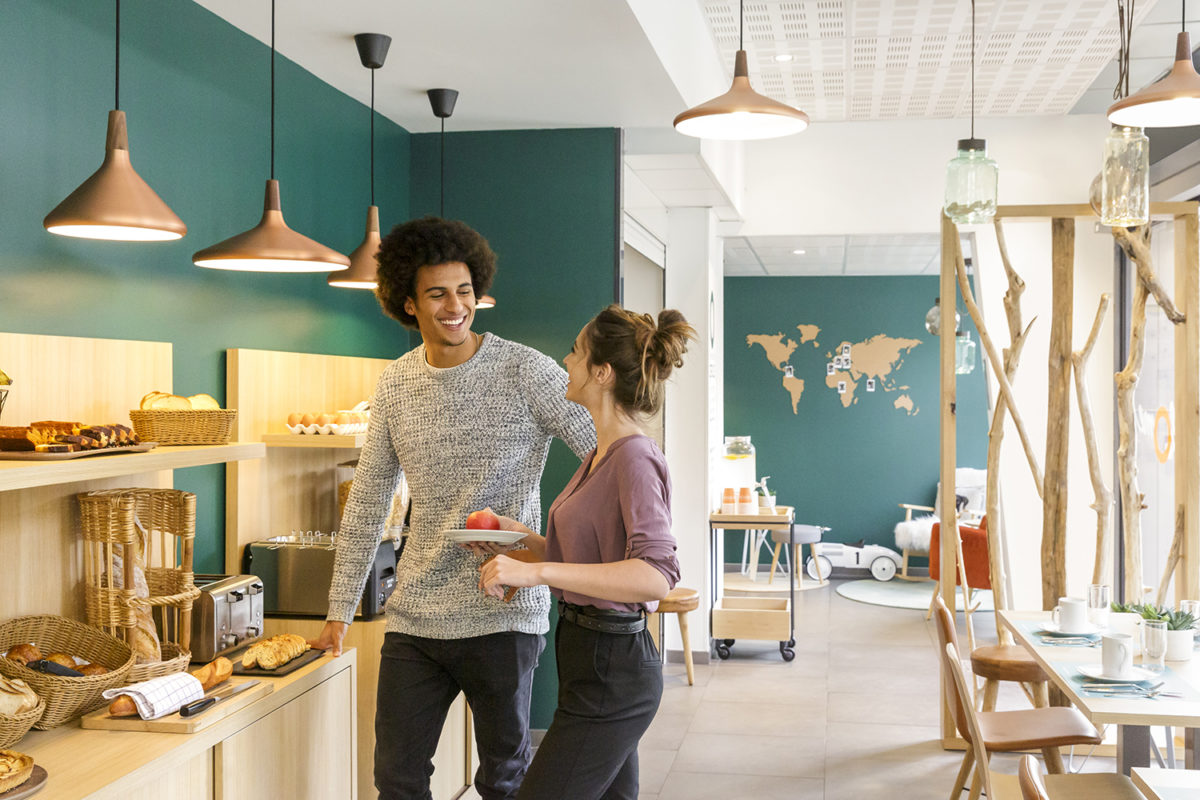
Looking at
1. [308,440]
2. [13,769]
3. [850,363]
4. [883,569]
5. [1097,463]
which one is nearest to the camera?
[13,769]

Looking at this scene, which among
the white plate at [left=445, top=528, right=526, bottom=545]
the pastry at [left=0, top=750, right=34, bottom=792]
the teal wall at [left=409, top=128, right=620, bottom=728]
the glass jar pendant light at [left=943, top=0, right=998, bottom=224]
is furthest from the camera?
the teal wall at [left=409, top=128, right=620, bottom=728]

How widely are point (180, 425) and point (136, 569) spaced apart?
1.15 feet

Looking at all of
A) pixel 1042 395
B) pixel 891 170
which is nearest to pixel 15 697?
pixel 1042 395

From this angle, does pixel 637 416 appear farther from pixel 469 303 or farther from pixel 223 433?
pixel 223 433

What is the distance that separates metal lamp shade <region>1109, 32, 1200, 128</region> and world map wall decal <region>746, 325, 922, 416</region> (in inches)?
302

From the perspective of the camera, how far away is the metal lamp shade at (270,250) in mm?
2523

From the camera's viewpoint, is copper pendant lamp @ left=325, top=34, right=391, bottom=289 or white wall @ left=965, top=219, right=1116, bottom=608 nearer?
copper pendant lamp @ left=325, top=34, right=391, bottom=289

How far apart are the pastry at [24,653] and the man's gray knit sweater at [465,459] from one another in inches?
25.8

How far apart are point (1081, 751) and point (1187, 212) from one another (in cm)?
224

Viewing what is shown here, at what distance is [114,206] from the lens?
2045 mm

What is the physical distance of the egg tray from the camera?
3312mm

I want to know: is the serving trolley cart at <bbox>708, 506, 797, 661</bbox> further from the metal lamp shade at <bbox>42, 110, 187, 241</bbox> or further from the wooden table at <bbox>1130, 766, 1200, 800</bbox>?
the metal lamp shade at <bbox>42, 110, 187, 241</bbox>

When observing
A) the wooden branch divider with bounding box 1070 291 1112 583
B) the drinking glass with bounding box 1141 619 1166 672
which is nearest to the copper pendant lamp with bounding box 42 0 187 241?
the drinking glass with bounding box 1141 619 1166 672

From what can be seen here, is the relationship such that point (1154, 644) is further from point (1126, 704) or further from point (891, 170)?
point (891, 170)
